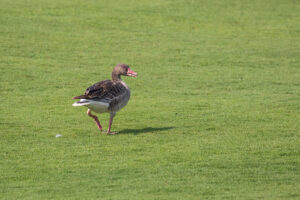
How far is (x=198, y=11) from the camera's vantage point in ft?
102

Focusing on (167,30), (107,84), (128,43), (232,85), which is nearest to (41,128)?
(107,84)

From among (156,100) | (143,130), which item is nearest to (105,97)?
(143,130)

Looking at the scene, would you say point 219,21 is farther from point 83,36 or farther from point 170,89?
point 170,89

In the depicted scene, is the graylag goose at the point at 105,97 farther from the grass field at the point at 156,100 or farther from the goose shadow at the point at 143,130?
the grass field at the point at 156,100

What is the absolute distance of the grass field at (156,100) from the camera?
1148 cm

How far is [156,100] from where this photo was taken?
18.5 m

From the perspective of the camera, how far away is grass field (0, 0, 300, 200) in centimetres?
1148

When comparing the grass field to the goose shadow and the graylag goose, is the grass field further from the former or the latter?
the graylag goose

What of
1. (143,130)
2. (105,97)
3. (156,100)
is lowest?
(156,100)

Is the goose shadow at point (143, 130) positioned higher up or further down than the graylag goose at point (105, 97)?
further down

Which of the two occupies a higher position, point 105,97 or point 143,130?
point 105,97

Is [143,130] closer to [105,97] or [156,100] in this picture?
[105,97]

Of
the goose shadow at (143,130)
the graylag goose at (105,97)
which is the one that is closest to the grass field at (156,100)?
the goose shadow at (143,130)

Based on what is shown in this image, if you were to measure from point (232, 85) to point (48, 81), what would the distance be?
6723 millimetres
